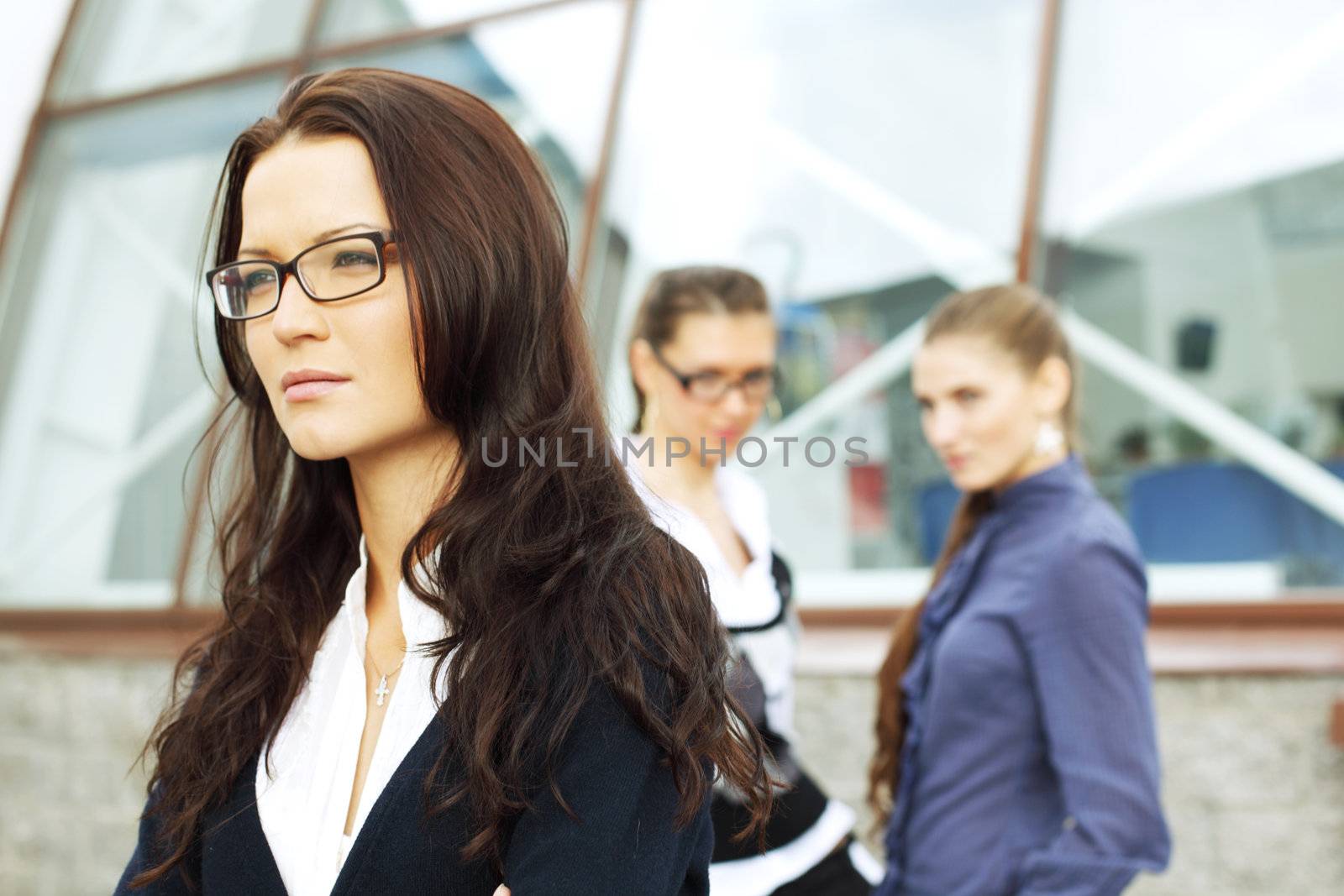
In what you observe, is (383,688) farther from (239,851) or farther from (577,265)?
(577,265)

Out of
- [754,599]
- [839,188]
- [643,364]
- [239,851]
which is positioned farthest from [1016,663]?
[839,188]

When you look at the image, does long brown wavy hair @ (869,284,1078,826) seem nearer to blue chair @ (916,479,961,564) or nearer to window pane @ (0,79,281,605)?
blue chair @ (916,479,961,564)

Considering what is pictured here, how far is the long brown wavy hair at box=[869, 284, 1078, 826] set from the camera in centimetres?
206

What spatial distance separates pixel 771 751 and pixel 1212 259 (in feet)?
7.16

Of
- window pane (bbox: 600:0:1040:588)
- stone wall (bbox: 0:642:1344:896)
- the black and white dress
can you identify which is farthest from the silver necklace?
window pane (bbox: 600:0:1040:588)

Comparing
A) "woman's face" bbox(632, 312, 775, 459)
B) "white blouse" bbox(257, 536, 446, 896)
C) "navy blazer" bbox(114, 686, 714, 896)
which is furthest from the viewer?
"woman's face" bbox(632, 312, 775, 459)

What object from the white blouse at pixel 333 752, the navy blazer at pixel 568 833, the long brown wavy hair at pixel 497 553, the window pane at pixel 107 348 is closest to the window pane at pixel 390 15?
the window pane at pixel 107 348

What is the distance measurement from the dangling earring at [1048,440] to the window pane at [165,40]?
3821 millimetres

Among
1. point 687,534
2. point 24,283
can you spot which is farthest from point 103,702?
point 687,534

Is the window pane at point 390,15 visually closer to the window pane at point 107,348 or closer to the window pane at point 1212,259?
the window pane at point 107,348

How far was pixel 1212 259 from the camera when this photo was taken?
121 inches

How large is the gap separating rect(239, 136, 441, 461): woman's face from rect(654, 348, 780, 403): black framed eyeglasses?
906mm

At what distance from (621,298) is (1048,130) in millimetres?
1368

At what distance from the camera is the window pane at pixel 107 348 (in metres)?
4.56
